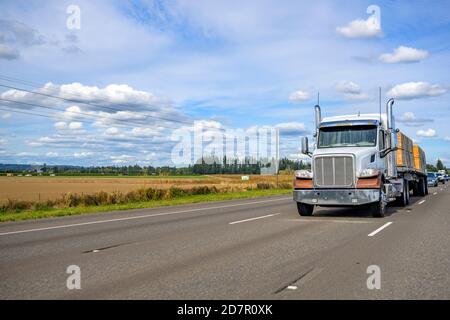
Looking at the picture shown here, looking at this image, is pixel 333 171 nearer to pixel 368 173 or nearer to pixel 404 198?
pixel 368 173

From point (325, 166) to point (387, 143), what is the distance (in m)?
3.21

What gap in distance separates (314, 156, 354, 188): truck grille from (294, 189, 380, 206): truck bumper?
0.24 metres

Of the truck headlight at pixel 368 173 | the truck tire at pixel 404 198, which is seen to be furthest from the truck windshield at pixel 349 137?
the truck tire at pixel 404 198

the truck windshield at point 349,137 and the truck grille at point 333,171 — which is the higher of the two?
the truck windshield at point 349,137

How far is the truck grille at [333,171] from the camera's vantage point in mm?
15148

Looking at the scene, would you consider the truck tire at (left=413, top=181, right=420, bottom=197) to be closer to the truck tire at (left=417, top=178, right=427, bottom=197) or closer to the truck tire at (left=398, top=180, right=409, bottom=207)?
the truck tire at (left=417, top=178, right=427, bottom=197)

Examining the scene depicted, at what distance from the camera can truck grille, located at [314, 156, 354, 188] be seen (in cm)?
1515

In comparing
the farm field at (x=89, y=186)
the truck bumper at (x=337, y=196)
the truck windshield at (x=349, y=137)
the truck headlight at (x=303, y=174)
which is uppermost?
the truck windshield at (x=349, y=137)

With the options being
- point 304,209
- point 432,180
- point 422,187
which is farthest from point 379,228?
point 432,180

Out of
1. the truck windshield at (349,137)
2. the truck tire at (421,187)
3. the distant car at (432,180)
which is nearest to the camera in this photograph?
the truck windshield at (349,137)

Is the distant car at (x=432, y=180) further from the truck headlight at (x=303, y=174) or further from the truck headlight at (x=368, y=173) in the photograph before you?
the truck headlight at (x=303, y=174)

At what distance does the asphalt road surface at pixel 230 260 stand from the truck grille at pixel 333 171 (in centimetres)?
149
